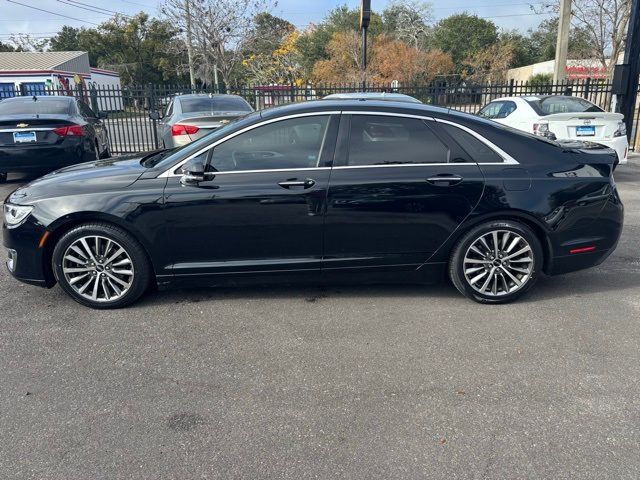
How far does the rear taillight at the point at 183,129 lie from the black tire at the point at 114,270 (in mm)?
4918

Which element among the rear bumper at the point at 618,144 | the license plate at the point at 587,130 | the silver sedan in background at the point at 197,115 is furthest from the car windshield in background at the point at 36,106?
the rear bumper at the point at 618,144

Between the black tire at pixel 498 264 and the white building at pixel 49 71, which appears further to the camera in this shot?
the white building at pixel 49 71

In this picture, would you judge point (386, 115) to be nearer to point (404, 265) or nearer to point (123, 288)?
point (404, 265)

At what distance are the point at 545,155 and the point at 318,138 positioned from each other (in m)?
1.85

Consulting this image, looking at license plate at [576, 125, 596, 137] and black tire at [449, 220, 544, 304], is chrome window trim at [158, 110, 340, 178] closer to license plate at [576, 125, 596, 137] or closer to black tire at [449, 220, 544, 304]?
A: black tire at [449, 220, 544, 304]

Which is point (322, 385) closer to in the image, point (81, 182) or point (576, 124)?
point (81, 182)

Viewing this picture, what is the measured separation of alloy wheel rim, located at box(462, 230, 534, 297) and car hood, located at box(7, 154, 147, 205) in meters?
2.76

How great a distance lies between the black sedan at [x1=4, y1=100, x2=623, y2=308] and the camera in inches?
161

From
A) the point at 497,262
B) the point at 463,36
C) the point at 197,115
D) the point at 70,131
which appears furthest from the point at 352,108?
the point at 463,36

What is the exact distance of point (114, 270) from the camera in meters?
4.21

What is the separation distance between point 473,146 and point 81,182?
313 centimetres

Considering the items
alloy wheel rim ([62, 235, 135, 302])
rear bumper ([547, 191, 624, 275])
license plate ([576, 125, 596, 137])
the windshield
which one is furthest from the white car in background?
alloy wheel rim ([62, 235, 135, 302])

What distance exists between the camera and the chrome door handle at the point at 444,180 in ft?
13.7

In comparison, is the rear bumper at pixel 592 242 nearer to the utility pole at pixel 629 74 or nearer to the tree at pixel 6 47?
the utility pole at pixel 629 74
